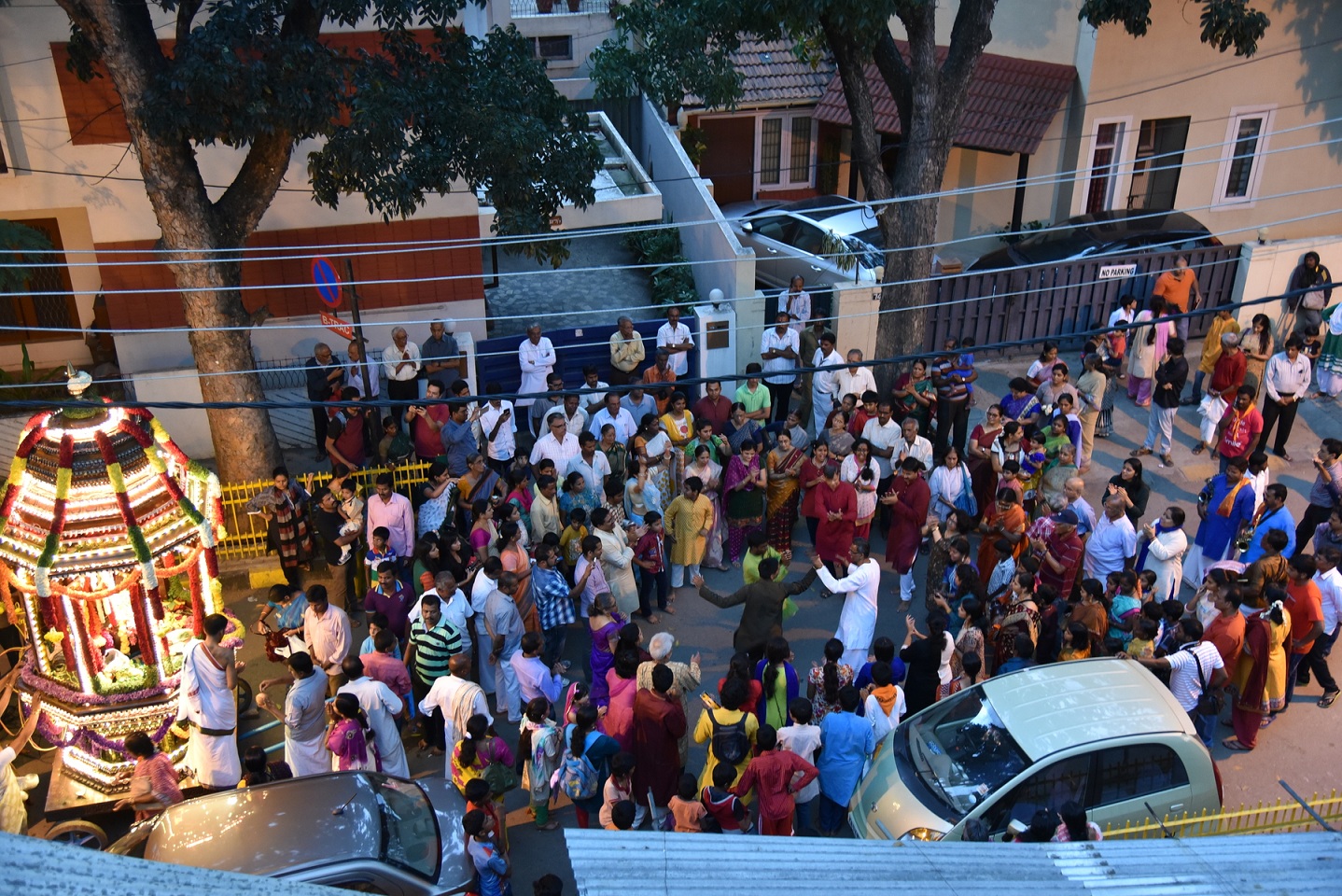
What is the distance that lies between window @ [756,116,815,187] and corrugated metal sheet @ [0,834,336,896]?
69.2 ft

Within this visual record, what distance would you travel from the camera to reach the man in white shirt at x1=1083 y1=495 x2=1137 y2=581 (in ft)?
33.2

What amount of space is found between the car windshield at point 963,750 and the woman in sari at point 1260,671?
2.65m

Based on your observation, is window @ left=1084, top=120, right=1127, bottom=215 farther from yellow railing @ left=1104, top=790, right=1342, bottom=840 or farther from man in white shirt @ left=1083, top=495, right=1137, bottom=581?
yellow railing @ left=1104, top=790, right=1342, bottom=840

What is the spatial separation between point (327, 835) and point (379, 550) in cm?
339

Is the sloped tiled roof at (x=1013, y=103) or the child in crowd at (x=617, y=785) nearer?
the child in crowd at (x=617, y=785)

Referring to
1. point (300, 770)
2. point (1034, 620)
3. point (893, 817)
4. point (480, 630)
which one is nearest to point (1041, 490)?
point (1034, 620)

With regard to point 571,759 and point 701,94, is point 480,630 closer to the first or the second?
point 571,759

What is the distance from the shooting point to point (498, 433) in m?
12.8

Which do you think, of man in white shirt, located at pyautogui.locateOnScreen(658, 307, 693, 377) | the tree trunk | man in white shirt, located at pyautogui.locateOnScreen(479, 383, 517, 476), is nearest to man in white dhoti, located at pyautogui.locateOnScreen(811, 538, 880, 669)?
man in white shirt, located at pyautogui.locateOnScreen(479, 383, 517, 476)

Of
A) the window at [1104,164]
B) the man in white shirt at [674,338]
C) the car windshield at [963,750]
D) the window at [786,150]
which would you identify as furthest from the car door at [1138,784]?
the window at [786,150]

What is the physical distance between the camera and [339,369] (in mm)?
13203

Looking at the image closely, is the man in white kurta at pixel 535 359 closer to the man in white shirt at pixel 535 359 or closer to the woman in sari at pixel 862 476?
the man in white shirt at pixel 535 359

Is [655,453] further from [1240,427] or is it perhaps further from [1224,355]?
[1224,355]

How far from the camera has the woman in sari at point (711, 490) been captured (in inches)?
453
